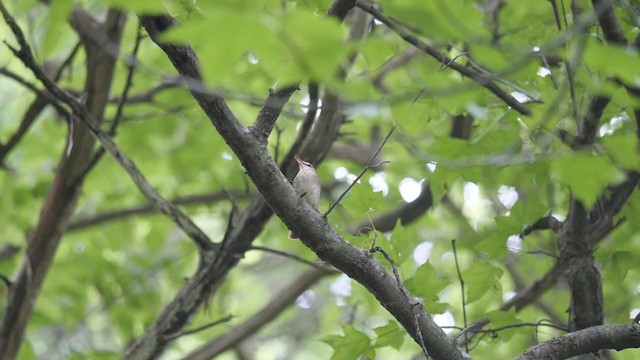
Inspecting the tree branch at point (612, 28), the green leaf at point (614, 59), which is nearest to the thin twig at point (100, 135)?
the tree branch at point (612, 28)

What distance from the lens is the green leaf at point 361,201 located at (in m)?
2.46

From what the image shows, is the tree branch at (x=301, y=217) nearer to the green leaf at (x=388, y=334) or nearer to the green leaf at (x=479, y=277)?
the green leaf at (x=388, y=334)

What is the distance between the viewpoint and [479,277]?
278 cm

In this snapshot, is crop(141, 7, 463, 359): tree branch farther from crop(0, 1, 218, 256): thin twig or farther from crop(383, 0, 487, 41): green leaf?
crop(0, 1, 218, 256): thin twig

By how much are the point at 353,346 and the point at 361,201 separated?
0.51m

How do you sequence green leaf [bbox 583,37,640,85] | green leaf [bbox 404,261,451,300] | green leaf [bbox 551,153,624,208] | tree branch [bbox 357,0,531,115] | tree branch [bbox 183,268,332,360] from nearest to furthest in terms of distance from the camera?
green leaf [bbox 583,37,640,85] < green leaf [bbox 551,153,624,208] < green leaf [bbox 404,261,451,300] < tree branch [bbox 357,0,531,115] < tree branch [bbox 183,268,332,360]

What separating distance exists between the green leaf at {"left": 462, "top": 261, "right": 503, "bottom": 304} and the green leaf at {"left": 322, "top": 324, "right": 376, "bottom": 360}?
0.47 metres

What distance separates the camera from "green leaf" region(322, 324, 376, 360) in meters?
2.55

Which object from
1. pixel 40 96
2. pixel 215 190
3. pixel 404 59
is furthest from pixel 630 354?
pixel 40 96

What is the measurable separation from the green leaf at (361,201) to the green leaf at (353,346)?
1.41 ft

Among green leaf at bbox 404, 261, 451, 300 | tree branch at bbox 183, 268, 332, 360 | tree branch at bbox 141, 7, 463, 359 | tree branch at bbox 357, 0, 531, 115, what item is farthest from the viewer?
tree branch at bbox 183, 268, 332, 360

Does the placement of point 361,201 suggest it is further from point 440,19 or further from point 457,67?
point 440,19

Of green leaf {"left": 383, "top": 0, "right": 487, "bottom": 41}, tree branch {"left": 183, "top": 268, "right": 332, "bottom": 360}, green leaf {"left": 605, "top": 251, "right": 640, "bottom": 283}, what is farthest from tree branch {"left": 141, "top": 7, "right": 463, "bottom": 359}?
tree branch {"left": 183, "top": 268, "right": 332, "bottom": 360}

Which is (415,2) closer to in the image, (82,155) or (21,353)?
(82,155)
